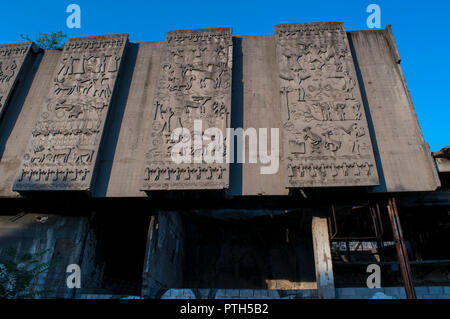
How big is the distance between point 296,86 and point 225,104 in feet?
8.16

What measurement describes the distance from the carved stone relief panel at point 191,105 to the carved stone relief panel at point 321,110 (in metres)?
1.98

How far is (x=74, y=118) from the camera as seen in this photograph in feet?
35.5

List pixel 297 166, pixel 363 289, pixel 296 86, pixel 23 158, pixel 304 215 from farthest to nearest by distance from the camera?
pixel 304 215 → pixel 296 86 → pixel 23 158 → pixel 297 166 → pixel 363 289

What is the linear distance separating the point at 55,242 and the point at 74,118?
4010 millimetres

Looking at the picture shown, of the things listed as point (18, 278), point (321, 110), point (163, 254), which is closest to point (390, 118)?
point (321, 110)

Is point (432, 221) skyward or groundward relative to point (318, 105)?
groundward

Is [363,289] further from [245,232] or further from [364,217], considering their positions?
[245,232]

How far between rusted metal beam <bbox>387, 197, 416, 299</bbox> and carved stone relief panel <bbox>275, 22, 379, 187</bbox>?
3.81 feet

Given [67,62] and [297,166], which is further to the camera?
[67,62]

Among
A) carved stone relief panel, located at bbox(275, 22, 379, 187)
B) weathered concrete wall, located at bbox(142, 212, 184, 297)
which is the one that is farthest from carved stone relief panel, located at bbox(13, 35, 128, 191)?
carved stone relief panel, located at bbox(275, 22, 379, 187)

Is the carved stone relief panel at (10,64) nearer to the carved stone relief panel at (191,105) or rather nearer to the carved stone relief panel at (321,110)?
the carved stone relief panel at (191,105)
